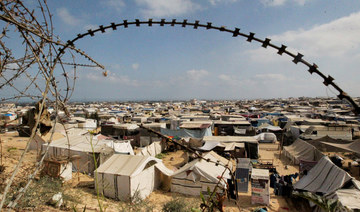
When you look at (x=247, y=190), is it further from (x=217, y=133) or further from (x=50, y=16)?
(x=217, y=133)

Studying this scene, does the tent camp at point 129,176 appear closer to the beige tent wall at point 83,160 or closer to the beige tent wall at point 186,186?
the beige tent wall at point 186,186

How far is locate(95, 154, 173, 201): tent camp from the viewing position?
29.1 feet

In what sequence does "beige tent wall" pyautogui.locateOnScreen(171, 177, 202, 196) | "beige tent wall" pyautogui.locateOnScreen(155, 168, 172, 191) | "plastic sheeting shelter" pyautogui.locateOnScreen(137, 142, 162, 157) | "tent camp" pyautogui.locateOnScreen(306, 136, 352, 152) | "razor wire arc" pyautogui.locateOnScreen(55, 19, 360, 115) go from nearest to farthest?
"razor wire arc" pyautogui.locateOnScreen(55, 19, 360, 115) → "beige tent wall" pyautogui.locateOnScreen(171, 177, 202, 196) → "beige tent wall" pyautogui.locateOnScreen(155, 168, 172, 191) → "tent camp" pyautogui.locateOnScreen(306, 136, 352, 152) → "plastic sheeting shelter" pyautogui.locateOnScreen(137, 142, 162, 157)

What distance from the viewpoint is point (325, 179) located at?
28.6 ft

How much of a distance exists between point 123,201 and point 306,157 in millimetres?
12579

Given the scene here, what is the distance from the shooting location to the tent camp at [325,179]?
768 cm

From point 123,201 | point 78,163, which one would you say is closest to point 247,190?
point 123,201

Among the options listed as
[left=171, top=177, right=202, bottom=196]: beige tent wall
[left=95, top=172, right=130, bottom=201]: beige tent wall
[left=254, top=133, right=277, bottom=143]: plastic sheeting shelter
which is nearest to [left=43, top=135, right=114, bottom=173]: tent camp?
[left=95, top=172, right=130, bottom=201]: beige tent wall

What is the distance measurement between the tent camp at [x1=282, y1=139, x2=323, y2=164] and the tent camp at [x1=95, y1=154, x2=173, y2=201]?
9981 mm

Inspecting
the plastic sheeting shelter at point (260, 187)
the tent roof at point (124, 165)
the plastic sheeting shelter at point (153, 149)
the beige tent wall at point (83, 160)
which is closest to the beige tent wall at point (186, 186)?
the tent roof at point (124, 165)

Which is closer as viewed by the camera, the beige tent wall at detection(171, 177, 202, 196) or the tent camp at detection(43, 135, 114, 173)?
the beige tent wall at detection(171, 177, 202, 196)

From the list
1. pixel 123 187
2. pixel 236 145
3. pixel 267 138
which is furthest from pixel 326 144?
pixel 123 187

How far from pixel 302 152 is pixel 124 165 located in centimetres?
1285

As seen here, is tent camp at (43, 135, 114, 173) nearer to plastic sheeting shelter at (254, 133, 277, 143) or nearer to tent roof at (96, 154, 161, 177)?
tent roof at (96, 154, 161, 177)
